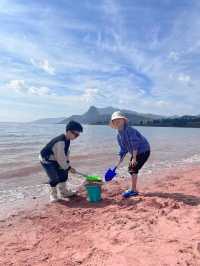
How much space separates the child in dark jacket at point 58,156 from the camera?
660 cm

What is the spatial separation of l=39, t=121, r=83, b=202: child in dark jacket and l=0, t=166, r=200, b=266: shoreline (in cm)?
54

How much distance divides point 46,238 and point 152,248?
1.70 m

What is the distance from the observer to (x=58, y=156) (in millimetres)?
6625

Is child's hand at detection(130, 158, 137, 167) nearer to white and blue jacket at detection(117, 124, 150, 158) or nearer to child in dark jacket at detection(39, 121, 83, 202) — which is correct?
white and blue jacket at detection(117, 124, 150, 158)

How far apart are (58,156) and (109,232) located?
251cm

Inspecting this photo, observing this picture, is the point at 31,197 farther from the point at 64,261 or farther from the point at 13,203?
A: the point at 64,261

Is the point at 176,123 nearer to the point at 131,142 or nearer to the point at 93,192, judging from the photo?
the point at 131,142

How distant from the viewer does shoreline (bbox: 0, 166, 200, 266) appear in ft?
12.2

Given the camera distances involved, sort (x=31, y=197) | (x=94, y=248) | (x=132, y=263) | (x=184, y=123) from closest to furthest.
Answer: (x=132, y=263) < (x=94, y=248) < (x=31, y=197) < (x=184, y=123)

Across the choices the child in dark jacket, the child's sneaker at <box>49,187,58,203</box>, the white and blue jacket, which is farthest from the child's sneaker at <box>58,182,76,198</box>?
the white and blue jacket

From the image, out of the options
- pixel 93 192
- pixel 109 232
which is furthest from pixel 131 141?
pixel 109 232

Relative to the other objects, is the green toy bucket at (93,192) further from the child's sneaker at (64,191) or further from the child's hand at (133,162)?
the child's hand at (133,162)

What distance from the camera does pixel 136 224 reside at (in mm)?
4758

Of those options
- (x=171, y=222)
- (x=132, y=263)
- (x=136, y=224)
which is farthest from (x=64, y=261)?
(x=171, y=222)
